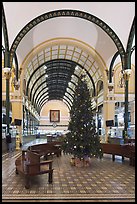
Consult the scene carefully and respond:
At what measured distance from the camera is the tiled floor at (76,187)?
459 centimetres

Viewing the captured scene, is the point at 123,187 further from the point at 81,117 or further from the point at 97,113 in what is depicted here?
the point at 97,113

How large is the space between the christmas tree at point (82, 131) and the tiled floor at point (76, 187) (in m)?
0.91

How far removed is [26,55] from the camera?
16266 millimetres

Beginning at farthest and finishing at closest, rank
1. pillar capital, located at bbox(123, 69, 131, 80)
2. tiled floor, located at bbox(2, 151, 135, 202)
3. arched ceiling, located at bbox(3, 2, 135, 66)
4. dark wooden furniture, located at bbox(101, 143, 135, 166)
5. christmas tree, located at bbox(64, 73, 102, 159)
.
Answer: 1. pillar capital, located at bbox(123, 69, 131, 80)
2. arched ceiling, located at bbox(3, 2, 135, 66)
3. dark wooden furniture, located at bbox(101, 143, 135, 166)
4. christmas tree, located at bbox(64, 73, 102, 159)
5. tiled floor, located at bbox(2, 151, 135, 202)

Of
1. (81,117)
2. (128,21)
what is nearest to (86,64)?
(128,21)

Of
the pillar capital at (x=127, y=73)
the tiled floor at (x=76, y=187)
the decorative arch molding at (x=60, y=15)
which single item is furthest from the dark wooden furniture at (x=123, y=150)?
the decorative arch molding at (x=60, y=15)

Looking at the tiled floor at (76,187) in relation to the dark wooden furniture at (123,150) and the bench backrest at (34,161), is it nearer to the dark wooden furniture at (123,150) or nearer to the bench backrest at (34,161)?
the bench backrest at (34,161)

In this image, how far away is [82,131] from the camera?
862cm

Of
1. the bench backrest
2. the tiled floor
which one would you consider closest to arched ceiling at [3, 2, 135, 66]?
the tiled floor

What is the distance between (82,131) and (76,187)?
132 inches

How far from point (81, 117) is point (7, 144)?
216 inches

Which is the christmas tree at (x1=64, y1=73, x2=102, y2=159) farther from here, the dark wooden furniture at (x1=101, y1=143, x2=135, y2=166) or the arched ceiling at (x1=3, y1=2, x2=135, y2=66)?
the arched ceiling at (x1=3, y1=2, x2=135, y2=66)

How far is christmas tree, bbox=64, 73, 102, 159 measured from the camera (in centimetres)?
841

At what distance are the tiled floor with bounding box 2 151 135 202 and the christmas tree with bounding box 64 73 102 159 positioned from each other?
0.91 meters
